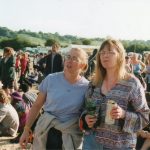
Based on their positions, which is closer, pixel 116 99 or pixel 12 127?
pixel 116 99

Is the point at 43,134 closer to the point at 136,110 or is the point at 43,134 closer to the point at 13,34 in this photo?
the point at 136,110

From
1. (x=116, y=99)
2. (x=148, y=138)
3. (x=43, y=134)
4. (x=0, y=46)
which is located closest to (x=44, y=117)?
(x=43, y=134)

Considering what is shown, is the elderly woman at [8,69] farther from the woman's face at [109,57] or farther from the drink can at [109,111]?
the drink can at [109,111]

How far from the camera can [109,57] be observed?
3174 mm

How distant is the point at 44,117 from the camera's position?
143 inches

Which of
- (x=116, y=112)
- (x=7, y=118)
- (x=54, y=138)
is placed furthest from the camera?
(x=7, y=118)

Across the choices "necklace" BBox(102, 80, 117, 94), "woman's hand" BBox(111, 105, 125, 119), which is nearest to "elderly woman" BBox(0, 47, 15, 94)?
"necklace" BBox(102, 80, 117, 94)

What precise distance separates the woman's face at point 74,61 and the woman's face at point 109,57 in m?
0.35

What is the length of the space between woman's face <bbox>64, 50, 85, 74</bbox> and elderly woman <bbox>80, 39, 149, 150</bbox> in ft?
0.93

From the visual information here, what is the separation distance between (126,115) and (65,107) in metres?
0.64

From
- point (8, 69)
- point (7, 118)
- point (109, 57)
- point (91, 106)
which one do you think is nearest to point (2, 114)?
point (7, 118)

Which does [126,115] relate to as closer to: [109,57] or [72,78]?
[109,57]

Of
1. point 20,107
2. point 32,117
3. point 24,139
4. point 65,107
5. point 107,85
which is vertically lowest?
point 20,107

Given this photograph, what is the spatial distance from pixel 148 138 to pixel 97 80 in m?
2.08
